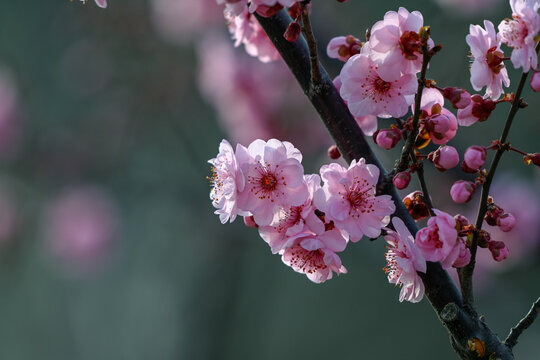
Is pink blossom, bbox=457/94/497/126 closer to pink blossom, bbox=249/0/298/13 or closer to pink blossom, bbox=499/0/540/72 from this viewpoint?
pink blossom, bbox=499/0/540/72

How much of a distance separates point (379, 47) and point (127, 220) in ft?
18.7

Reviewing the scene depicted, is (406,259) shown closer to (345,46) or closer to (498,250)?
(498,250)

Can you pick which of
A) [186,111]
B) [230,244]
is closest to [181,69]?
[186,111]

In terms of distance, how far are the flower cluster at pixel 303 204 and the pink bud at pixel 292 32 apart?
0.14 m

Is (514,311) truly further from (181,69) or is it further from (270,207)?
(270,207)

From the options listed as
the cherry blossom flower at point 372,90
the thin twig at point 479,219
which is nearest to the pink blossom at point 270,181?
the cherry blossom flower at point 372,90

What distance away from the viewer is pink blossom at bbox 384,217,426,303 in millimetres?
A: 657

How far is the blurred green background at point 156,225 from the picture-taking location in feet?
9.25

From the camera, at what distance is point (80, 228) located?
348cm

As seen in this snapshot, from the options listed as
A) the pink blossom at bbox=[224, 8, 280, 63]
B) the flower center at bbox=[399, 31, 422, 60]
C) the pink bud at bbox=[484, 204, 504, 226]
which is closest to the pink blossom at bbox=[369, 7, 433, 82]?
the flower center at bbox=[399, 31, 422, 60]

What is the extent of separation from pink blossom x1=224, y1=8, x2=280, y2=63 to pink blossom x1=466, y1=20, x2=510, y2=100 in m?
0.38

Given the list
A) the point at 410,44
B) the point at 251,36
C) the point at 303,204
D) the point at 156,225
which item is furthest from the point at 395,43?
the point at 156,225

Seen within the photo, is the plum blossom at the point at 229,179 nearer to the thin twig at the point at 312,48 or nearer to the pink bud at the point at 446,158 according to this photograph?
the thin twig at the point at 312,48

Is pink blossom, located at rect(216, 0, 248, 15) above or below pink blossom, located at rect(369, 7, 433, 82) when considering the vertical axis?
above
